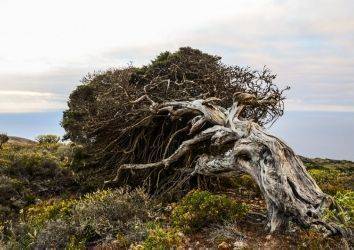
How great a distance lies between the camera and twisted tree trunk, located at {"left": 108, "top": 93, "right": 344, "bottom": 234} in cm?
1067

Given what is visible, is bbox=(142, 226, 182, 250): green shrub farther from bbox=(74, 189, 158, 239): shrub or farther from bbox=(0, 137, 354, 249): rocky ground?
bbox=(74, 189, 158, 239): shrub

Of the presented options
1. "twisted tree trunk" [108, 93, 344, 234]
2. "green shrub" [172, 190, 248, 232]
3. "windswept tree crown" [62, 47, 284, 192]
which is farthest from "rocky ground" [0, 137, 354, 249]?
"windswept tree crown" [62, 47, 284, 192]

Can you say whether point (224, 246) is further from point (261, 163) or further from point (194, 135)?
point (194, 135)

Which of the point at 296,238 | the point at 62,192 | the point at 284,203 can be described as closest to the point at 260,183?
the point at 284,203

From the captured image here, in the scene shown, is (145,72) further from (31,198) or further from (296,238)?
(296,238)

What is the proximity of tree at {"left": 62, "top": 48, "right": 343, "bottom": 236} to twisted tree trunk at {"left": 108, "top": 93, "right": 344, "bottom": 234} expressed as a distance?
23 mm

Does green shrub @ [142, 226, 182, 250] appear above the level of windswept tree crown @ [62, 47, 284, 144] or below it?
below

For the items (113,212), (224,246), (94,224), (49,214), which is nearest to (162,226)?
(113,212)

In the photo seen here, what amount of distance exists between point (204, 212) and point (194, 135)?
16.9ft

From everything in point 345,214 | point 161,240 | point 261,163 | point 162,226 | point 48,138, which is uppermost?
point 261,163

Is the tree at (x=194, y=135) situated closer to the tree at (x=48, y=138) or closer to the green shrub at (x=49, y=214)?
the green shrub at (x=49, y=214)

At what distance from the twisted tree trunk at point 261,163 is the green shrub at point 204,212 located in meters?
0.88

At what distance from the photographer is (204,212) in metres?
11.4

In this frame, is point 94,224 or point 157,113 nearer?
point 94,224
